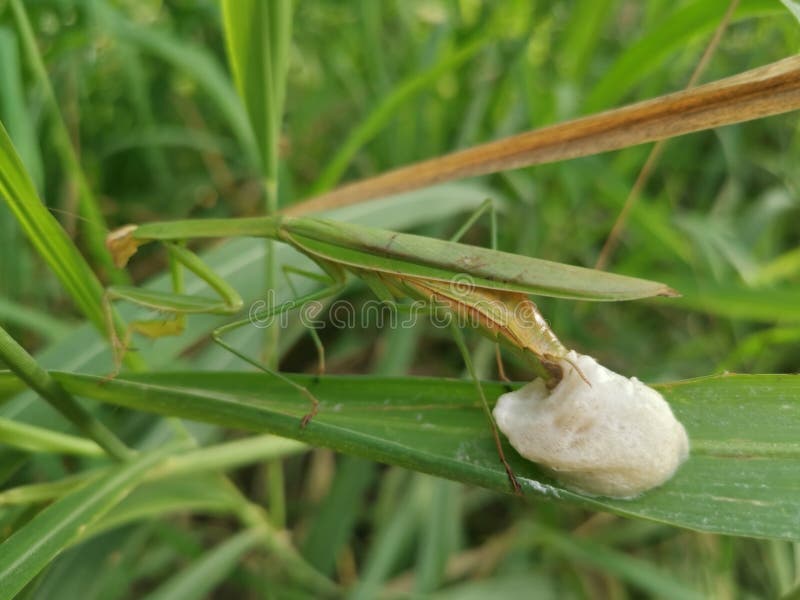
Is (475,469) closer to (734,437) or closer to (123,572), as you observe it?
(734,437)

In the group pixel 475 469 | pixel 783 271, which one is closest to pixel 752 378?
pixel 475 469

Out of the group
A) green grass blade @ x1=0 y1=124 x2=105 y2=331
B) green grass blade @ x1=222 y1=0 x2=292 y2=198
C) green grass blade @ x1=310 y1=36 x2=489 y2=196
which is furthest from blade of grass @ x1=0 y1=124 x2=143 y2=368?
green grass blade @ x1=310 y1=36 x2=489 y2=196

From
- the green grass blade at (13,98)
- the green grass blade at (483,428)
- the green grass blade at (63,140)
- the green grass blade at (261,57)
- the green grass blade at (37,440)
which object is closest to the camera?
the green grass blade at (483,428)

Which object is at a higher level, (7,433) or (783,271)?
(7,433)

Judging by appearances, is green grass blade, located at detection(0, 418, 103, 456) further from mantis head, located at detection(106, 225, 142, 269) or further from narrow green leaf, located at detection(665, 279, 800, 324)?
narrow green leaf, located at detection(665, 279, 800, 324)

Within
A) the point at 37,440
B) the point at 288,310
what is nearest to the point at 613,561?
the point at 288,310

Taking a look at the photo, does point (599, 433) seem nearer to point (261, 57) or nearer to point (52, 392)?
point (52, 392)

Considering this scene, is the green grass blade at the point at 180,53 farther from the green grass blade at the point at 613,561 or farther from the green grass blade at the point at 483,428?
the green grass blade at the point at 613,561

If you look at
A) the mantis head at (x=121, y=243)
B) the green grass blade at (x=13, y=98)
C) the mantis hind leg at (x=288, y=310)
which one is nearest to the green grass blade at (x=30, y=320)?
the green grass blade at (x=13, y=98)
